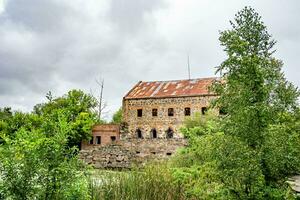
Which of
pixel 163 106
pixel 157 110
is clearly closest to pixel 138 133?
pixel 157 110

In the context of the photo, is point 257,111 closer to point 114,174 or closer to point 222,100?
point 222,100

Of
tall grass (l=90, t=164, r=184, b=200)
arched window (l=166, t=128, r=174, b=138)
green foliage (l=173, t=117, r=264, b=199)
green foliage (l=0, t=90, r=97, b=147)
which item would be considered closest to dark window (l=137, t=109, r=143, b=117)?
arched window (l=166, t=128, r=174, b=138)

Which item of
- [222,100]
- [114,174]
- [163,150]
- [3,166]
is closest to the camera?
[3,166]

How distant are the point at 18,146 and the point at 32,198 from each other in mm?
722

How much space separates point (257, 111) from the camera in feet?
21.0

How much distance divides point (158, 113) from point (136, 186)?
31306 millimetres

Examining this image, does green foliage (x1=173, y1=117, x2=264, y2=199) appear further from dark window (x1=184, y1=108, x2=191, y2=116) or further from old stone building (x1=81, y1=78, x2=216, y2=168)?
dark window (x1=184, y1=108, x2=191, y2=116)

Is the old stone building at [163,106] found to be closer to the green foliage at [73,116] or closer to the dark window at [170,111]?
the dark window at [170,111]

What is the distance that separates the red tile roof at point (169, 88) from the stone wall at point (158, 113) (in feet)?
1.70

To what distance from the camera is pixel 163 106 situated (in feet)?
128

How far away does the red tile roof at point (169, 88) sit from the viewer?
126 feet

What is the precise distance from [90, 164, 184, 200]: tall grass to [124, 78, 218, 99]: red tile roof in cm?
2877

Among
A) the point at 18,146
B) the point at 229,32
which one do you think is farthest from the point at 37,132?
the point at 229,32

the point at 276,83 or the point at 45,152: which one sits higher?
the point at 276,83
